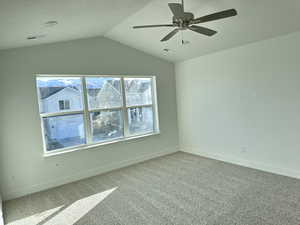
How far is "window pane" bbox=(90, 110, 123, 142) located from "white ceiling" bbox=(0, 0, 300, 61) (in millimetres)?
1727

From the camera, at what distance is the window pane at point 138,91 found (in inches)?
196

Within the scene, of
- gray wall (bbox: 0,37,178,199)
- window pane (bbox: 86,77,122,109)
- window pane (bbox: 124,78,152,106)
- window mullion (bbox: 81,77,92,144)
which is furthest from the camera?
window pane (bbox: 124,78,152,106)

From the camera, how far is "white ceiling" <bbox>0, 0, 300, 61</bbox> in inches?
87.0

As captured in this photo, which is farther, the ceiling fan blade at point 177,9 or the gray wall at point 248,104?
the gray wall at point 248,104

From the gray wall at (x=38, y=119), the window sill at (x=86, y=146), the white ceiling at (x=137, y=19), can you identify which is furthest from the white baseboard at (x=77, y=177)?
the white ceiling at (x=137, y=19)

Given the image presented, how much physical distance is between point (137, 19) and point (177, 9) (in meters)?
1.51

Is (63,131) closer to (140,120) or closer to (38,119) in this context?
(38,119)

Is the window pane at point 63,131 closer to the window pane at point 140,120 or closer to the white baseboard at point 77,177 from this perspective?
the white baseboard at point 77,177

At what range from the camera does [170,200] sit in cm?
304

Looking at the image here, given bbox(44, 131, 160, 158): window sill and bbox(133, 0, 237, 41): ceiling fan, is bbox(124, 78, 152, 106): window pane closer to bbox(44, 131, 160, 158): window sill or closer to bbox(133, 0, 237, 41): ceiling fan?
bbox(44, 131, 160, 158): window sill

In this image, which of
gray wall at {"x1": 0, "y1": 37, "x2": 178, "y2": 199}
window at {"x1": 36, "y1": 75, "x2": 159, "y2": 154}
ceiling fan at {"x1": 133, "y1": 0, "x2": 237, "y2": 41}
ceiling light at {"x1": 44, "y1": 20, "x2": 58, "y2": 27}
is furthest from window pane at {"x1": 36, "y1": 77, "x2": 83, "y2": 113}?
ceiling fan at {"x1": 133, "y1": 0, "x2": 237, "y2": 41}

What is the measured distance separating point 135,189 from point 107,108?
197cm

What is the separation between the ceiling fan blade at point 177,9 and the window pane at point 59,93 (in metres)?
2.74

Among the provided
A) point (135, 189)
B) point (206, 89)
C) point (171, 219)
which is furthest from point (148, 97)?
point (171, 219)
